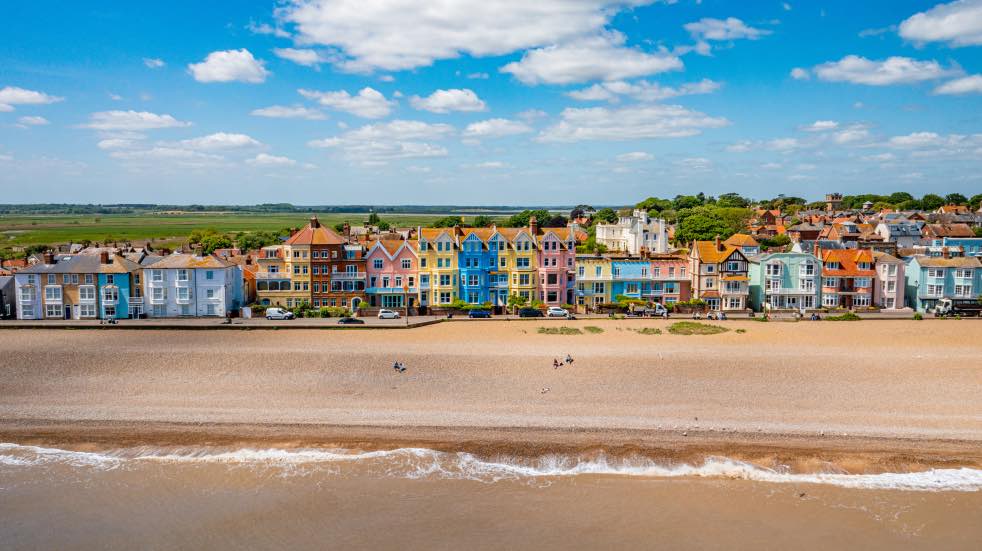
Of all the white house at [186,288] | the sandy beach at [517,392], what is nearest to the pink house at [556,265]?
the sandy beach at [517,392]

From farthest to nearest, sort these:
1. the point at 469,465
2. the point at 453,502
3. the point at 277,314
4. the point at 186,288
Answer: the point at 186,288 → the point at 277,314 → the point at 469,465 → the point at 453,502

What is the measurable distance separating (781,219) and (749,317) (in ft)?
271

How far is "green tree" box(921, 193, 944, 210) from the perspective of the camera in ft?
469

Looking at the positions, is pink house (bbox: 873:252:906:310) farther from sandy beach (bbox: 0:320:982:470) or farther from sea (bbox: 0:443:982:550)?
sea (bbox: 0:443:982:550)

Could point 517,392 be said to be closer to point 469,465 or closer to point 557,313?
point 469,465

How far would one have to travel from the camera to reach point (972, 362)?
33.8m

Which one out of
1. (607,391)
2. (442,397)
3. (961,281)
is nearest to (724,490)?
(607,391)

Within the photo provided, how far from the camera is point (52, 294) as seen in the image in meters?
46.4

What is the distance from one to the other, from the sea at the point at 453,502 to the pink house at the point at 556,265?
88.2 ft

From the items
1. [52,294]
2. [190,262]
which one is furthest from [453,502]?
[52,294]

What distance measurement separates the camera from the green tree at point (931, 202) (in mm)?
143000

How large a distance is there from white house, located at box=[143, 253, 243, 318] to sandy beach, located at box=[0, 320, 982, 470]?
6269 mm

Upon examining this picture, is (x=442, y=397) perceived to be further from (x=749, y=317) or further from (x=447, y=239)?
(x=749, y=317)

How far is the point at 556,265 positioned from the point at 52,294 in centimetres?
3519
